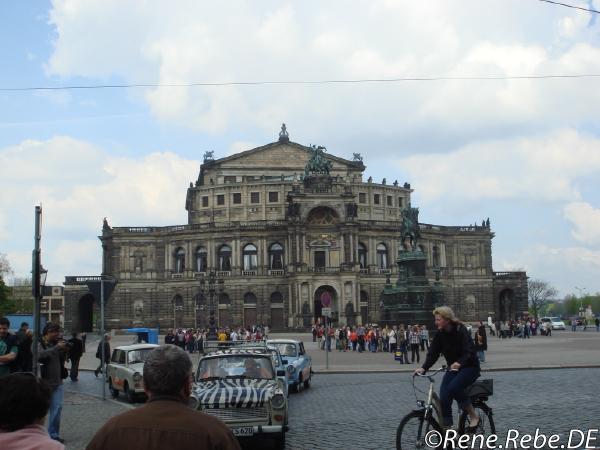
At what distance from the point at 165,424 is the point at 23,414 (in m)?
0.88

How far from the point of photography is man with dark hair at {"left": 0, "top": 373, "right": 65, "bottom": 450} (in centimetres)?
414

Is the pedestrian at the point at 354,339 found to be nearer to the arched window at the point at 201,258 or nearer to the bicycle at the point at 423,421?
the bicycle at the point at 423,421

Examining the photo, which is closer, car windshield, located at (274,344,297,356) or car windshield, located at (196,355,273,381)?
car windshield, located at (196,355,273,381)

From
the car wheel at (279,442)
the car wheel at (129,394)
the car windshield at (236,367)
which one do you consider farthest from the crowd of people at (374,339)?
the car wheel at (279,442)

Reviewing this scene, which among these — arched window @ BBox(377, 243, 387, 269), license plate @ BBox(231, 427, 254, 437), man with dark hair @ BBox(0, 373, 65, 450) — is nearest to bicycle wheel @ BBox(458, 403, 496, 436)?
license plate @ BBox(231, 427, 254, 437)

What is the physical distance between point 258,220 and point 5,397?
261 ft

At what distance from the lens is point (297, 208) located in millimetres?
77562

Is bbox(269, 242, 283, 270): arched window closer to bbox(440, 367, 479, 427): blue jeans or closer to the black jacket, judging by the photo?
the black jacket

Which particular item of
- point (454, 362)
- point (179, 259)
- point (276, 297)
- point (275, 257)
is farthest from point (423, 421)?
point (179, 259)

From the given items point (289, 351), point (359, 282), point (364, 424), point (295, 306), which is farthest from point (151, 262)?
point (364, 424)

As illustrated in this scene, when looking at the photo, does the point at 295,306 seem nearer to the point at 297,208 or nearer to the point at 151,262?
the point at 297,208

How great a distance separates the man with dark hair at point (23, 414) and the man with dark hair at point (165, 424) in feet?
1.06

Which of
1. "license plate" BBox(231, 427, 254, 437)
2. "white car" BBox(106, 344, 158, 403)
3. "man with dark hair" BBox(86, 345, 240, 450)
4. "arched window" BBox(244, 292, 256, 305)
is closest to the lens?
"man with dark hair" BBox(86, 345, 240, 450)

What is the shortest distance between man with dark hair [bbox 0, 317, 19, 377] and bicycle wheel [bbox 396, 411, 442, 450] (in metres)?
7.10
